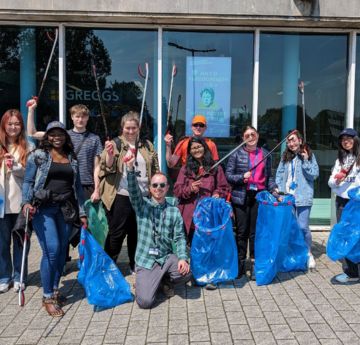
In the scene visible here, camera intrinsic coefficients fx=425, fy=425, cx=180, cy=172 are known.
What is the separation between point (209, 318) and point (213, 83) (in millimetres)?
3961

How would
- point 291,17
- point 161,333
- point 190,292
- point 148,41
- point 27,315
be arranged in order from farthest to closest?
point 148,41, point 291,17, point 190,292, point 27,315, point 161,333

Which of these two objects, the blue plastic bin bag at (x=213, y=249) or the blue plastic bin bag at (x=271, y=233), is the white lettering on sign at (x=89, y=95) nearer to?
the blue plastic bin bag at (x=213, y=249)

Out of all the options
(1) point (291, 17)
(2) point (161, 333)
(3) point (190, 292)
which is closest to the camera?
(2) point (161, 333)

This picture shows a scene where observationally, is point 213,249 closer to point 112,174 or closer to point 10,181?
point 112,174

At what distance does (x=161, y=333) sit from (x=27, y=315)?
1194mm

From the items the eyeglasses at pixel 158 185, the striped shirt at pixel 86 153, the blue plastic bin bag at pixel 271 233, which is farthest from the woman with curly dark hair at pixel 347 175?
the striped shirt at pixel 86 153

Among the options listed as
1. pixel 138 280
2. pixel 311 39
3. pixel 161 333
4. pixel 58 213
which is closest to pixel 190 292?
pixel 138 280

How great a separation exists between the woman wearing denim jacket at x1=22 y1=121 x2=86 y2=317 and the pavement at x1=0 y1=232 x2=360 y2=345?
10.9 inches

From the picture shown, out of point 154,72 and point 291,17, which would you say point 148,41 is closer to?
point 154,72

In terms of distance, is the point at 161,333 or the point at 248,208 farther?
the point at 248,208

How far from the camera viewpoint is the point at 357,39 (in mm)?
6492

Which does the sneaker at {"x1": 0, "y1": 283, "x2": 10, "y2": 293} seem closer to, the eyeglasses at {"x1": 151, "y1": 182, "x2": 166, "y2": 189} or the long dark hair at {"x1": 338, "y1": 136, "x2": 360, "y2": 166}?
the eyeglasses at {"x1": 151, "y1": 182, "x2": 166, "y2": 189}

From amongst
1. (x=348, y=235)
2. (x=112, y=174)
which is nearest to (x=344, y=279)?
(x=348, y=235)

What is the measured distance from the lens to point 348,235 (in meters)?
4.09
